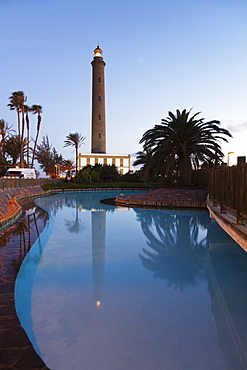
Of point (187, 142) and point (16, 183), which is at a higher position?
point (187, 142)

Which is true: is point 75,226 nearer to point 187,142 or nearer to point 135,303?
point 135,303

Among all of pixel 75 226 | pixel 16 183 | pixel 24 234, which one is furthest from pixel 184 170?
pixel 16 183

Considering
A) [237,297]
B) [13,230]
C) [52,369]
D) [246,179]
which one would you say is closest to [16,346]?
[52,369]

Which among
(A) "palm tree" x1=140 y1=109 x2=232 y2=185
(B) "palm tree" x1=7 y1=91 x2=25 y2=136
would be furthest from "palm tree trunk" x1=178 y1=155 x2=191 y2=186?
(B) "palm tree" x1=7 y1=91 x2=25 y2=136

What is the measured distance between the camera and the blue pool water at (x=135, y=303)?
126 inches

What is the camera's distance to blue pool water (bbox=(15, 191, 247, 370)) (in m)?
3.20

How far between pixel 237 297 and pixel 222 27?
57.4 ft

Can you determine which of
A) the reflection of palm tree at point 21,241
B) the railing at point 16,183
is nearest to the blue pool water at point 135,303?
the reflection of palm tree at point 21,241

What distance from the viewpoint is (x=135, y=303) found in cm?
452

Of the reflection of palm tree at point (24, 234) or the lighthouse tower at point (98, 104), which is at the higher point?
the lighthouse tower at point (98, 104)

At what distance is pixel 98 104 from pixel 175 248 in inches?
1853

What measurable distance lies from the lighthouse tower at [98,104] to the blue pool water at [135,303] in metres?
44.7

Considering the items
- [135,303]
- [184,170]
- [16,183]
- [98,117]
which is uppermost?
[98,117]

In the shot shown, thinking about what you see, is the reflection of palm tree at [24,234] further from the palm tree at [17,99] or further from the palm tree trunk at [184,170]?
the palm tree at [17,99]
